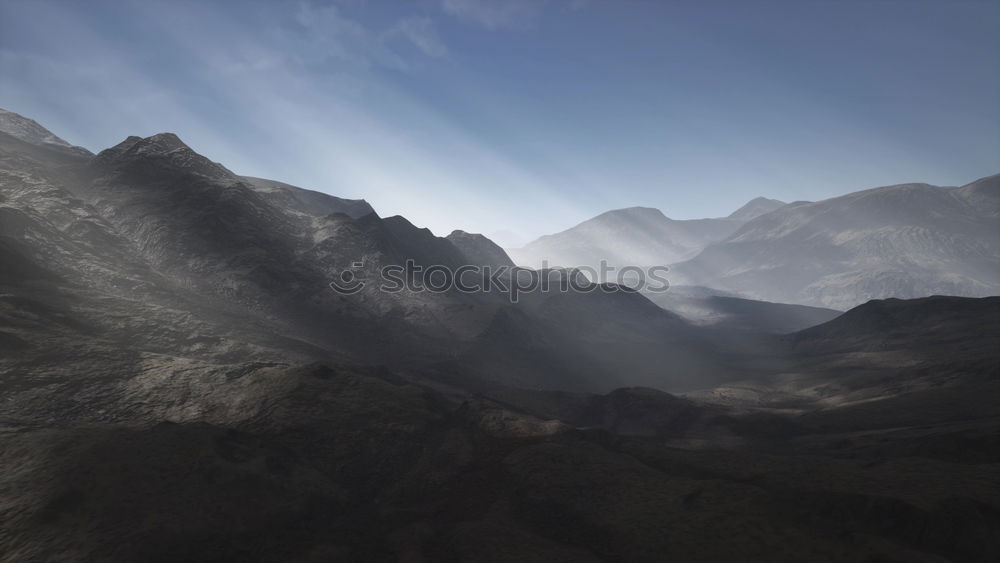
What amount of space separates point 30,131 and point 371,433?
188 meters

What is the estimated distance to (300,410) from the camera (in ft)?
116

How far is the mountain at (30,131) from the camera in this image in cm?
13962

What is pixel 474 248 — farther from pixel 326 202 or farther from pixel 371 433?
pixel 371 433

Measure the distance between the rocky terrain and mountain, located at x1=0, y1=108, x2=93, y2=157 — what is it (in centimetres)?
7043

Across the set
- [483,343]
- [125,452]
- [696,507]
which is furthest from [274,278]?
[696,507]

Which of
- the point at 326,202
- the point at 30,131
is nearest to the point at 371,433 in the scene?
the point at 326,202

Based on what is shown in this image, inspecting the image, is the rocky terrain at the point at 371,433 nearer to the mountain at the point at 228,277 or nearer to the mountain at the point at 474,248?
the mountain at the point at 228,277

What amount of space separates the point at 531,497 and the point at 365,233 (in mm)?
95015

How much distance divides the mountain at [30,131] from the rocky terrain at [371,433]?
70.4m

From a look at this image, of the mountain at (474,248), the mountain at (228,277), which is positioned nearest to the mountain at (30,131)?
the mountain at (228,277)

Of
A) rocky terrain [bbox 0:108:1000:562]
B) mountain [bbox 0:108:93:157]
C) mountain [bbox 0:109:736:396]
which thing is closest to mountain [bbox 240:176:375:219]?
mountain [bbox 0:109:736:396]

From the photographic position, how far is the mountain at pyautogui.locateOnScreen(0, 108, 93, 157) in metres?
140

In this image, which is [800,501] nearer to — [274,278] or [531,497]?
[531,497]

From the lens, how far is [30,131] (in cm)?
14712
